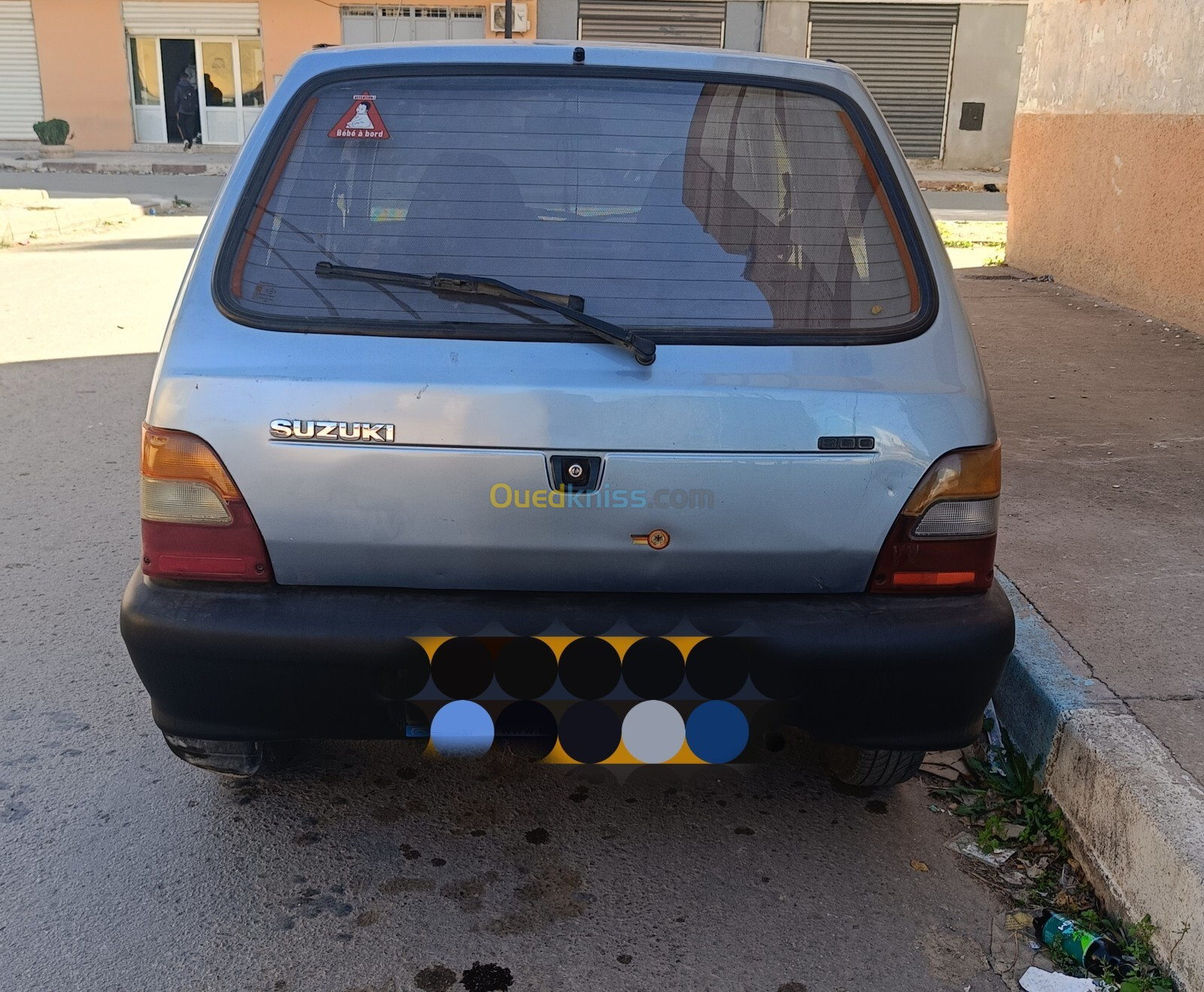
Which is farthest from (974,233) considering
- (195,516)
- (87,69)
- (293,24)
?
(87,69)

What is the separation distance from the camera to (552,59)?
8.56ft

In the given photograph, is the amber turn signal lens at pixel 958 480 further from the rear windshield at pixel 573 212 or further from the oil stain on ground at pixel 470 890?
the oil stain on ground at pixel 470 890

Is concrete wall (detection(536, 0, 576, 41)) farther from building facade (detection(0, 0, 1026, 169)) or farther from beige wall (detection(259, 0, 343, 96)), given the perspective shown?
beige wall (detection(259, 0, 343, 96))

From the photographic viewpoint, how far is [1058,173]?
9.88 meters

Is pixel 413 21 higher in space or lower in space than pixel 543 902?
higher

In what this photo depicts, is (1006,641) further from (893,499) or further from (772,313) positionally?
(772,313)

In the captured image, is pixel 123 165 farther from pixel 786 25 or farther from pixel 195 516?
pixel 195 516

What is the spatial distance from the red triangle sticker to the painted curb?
220 cm

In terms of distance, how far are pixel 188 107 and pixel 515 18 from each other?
310 inches

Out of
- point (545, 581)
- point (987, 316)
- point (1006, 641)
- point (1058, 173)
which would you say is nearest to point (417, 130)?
point (545, 581)

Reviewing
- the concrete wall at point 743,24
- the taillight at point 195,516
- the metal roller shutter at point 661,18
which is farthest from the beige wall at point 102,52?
the taillight at point 195,516

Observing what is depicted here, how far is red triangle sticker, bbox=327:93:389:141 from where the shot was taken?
2541mm

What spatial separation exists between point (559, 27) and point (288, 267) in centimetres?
2448

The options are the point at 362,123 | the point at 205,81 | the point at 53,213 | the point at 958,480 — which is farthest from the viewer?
the point at 205,81
